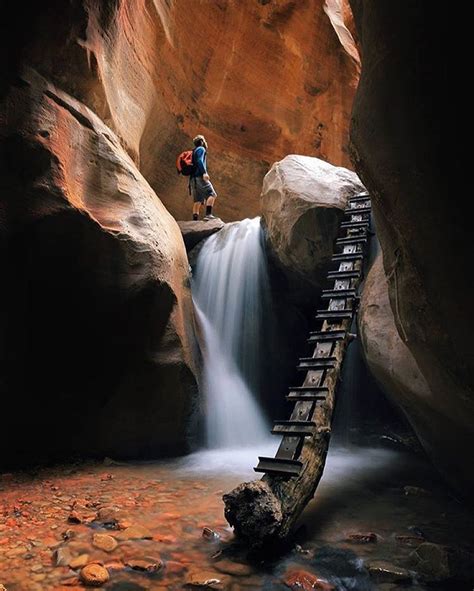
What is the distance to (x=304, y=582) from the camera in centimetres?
257

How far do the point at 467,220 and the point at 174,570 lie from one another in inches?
96.8

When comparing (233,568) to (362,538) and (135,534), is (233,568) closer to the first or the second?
(135,534)

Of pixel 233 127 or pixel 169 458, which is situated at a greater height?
pixel 233 127

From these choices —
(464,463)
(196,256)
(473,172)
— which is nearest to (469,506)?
(464,463)

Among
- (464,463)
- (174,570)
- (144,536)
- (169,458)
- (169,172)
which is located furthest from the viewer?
(169,172)

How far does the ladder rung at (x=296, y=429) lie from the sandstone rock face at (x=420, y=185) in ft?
3.26

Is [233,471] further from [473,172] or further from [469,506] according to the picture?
[473,172]

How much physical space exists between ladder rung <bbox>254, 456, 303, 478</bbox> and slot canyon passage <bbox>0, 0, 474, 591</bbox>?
0.02 m

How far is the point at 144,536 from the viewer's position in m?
3.12

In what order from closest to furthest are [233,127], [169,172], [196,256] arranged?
[196,256]
[169,172]
[233,127]

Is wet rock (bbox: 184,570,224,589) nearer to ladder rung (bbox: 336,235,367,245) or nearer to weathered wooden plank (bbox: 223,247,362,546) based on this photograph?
weathered wooden plank (bbox: 223,247,362,546)

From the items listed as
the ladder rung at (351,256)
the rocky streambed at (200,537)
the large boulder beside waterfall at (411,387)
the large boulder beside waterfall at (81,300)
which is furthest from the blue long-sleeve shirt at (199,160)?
the rocky streambed at (200,537)

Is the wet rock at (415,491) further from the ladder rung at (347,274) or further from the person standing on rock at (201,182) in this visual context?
the person standing on rock at (201,182)

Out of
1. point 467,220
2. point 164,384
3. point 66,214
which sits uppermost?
point 66,214
